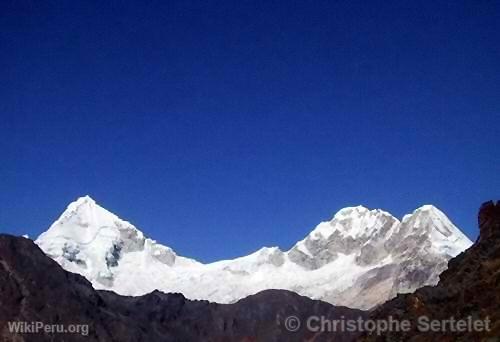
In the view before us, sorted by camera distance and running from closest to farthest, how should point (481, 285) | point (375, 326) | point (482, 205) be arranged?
point (481, 285) < point (375, 326) < point (482, 205)

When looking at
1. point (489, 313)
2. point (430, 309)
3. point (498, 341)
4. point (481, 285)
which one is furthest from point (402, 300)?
point (498, 341)

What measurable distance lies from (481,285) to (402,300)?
16181 mm

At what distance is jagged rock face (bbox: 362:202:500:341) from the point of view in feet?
196

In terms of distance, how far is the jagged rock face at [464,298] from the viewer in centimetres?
5959

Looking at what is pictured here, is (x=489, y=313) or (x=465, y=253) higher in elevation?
(x=465, y=253)

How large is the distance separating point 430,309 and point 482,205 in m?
32.6

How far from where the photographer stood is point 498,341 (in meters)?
50.3

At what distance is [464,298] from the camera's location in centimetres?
6644

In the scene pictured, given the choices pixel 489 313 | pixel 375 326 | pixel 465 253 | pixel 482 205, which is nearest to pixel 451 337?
pixel 489 313

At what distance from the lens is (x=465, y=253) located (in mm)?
87938

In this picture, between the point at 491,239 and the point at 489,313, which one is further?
the point at 491,239

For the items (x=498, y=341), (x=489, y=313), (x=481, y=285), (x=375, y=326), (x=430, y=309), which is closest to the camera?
(x=498, y=341)

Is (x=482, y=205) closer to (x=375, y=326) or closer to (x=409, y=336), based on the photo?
(x=375, y=326)

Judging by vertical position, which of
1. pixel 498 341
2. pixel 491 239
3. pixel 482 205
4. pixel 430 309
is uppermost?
pixel 482 205
